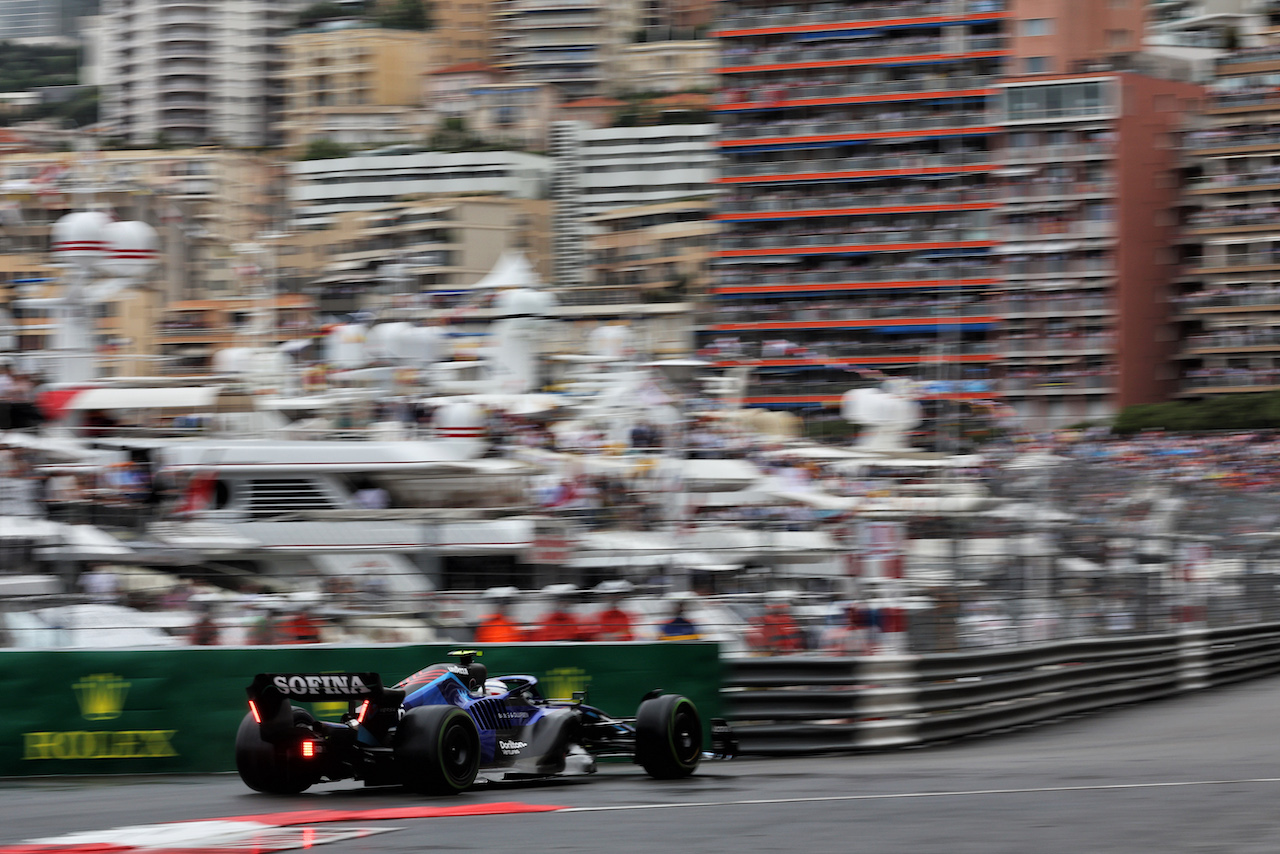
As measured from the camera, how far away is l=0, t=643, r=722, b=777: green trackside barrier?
11172 mm

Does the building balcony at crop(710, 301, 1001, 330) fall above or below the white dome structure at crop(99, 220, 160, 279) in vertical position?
below

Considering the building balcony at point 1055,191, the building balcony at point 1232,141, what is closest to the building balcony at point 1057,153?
the building balcony at point 1055,191

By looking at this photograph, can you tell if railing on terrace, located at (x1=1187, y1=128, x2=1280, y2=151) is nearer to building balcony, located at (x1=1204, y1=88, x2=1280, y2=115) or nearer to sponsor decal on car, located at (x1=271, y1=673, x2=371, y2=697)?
building balcony, located at (x1=1204, y1=88, x2=1280, y2=115)

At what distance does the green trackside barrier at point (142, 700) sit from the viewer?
1117 centimetres

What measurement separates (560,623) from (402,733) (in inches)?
214

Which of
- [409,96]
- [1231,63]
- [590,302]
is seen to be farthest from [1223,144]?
[409,96]

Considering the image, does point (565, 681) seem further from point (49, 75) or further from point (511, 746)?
point (49, 75)

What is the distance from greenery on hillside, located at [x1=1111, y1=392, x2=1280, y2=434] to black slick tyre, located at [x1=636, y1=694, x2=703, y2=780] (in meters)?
38.9

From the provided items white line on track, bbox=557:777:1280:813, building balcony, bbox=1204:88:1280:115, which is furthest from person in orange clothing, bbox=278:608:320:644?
building balcony, bbox=1204:88:1280:115

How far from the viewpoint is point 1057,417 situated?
5647 cm

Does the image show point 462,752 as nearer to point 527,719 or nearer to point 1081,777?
point 527,719

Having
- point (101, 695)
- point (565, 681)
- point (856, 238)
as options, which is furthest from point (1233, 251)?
point (101, 695)

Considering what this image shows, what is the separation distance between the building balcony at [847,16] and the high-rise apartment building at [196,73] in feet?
237

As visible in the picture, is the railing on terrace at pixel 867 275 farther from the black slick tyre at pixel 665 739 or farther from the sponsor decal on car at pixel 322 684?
the sponsor decal on car at pixel 322 684
